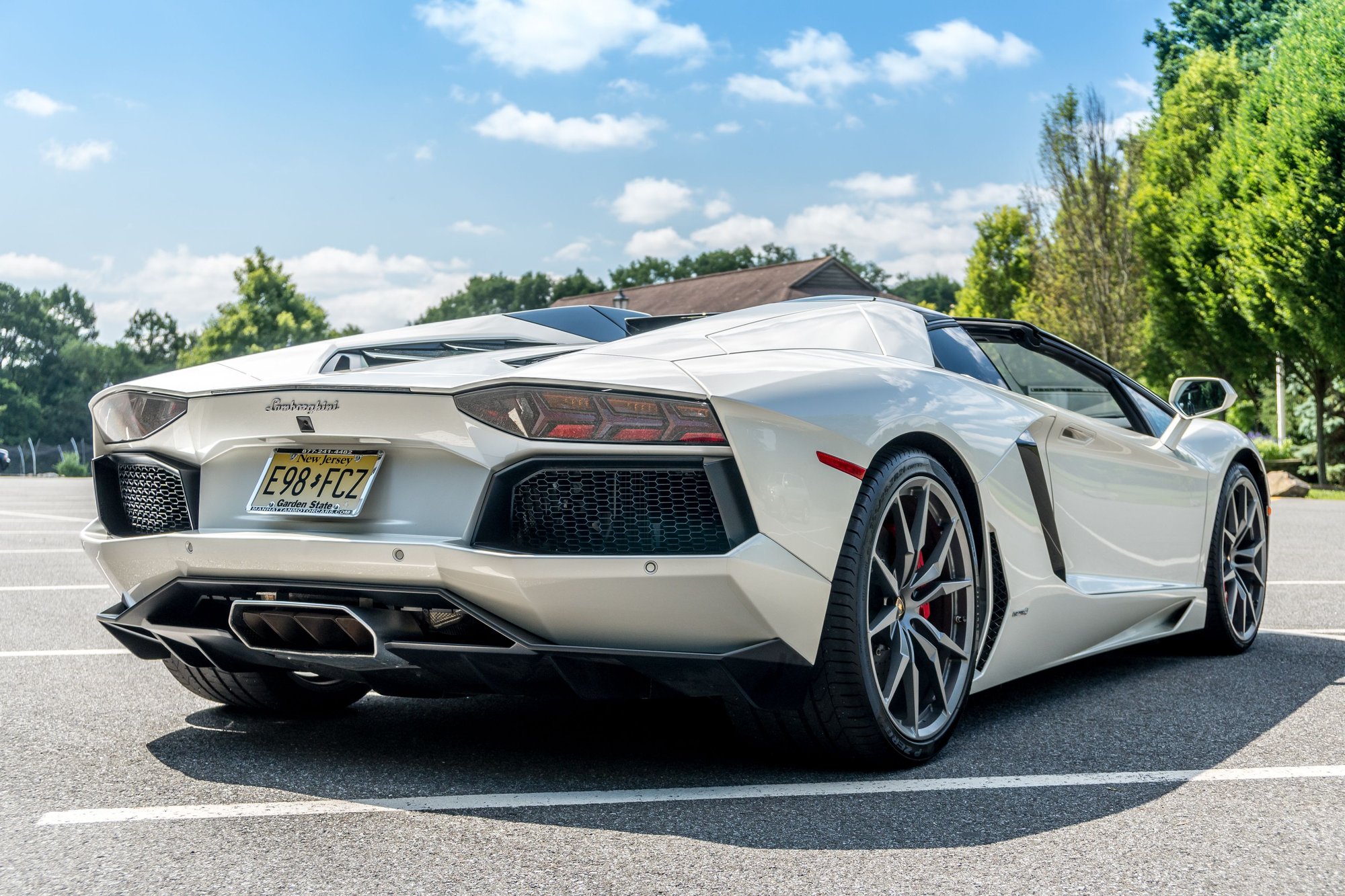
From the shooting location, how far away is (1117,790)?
3.09 m

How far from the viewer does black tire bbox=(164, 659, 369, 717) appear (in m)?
3.86

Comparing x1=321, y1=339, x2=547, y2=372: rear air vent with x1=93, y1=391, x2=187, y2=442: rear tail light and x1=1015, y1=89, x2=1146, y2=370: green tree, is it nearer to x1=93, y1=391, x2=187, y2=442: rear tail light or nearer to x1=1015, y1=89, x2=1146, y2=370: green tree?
x1=93, y1=391, x2=187, y2=442: rear tail light

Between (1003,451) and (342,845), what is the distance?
6.96ft

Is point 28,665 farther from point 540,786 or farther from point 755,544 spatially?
point 755,544

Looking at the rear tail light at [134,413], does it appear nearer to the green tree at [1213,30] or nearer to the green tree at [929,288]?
the green tree at [1213,30]

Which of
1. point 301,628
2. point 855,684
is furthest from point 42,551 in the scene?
point 855,684

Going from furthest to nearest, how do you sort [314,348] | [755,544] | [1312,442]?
[1312,442] < [314,348] < [755,544]

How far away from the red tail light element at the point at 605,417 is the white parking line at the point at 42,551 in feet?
26.5

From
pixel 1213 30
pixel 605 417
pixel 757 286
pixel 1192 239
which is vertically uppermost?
pixel 1213 30

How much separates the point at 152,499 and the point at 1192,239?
80.4 ft

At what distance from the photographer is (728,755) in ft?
11.4

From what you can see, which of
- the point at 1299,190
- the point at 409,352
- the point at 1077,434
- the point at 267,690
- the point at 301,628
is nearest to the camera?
the point at 301,628

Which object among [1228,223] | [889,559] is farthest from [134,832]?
[1228,223]

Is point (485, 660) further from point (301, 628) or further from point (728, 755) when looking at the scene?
point (728, 755)
